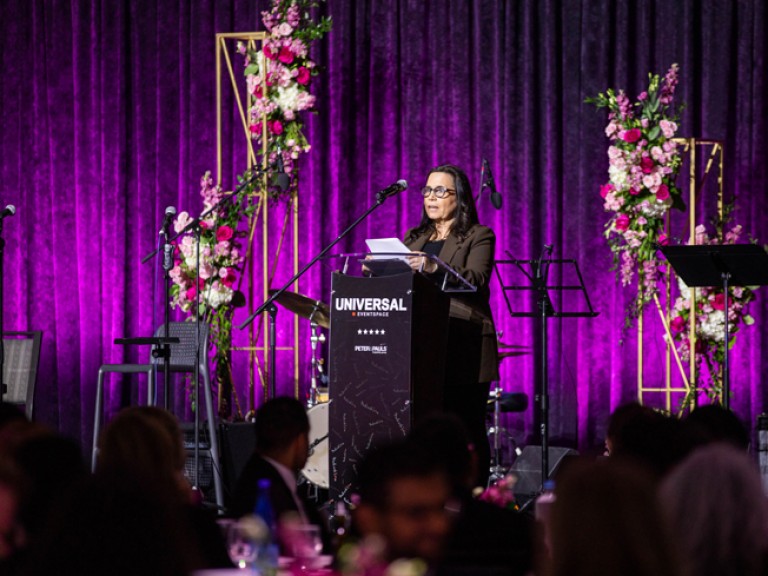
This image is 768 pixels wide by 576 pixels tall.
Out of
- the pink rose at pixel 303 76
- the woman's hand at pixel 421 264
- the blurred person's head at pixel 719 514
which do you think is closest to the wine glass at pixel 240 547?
the blurred person's head at pixel 719 514

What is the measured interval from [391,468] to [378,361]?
2766mm

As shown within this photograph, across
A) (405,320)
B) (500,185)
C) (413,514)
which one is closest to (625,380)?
(500,185)

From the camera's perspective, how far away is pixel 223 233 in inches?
292

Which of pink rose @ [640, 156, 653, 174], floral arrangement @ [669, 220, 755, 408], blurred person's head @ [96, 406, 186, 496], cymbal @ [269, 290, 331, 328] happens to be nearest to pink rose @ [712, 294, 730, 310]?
floral arrangement @ [669, 220, 755, 408]

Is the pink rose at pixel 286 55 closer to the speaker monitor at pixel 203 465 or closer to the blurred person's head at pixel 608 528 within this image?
the speaker monitor at pixel 203 465

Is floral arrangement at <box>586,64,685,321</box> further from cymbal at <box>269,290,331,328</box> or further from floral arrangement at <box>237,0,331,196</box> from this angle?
cymbal at <box>269,290,331,328</box>

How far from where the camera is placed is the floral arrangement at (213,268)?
24.2 feet

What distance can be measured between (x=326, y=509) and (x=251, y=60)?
3450 mm

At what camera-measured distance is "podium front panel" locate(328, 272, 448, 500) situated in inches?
188

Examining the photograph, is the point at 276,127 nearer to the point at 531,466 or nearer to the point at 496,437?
the point at 496,437

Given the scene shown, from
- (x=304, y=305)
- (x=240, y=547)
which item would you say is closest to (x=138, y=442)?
(x=240, y=547)

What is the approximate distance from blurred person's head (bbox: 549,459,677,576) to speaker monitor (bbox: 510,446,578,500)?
5694mm

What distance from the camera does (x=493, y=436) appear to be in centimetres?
798

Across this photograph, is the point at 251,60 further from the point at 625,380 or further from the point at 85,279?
the point at 625,380
